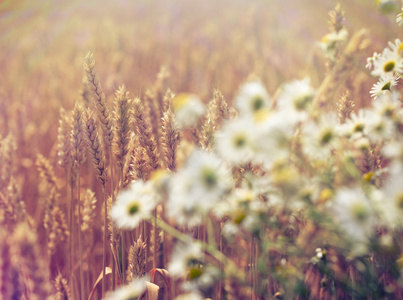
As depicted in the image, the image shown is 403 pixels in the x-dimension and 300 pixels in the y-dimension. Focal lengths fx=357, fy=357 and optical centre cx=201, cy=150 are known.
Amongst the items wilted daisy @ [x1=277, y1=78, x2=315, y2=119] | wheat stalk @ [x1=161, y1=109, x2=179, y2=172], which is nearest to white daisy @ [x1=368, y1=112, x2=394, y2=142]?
wilted daisy @ [x1=277, y1=78, x2=315, y2=119]

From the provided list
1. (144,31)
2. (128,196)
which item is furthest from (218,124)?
(144,31)

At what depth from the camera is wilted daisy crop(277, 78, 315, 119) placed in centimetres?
62

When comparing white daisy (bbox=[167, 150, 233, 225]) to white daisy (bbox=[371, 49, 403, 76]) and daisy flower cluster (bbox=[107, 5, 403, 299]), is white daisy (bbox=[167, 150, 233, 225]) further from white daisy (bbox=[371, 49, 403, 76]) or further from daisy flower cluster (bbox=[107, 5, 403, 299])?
white daisy (bbox=[371, 49, 403, 76])

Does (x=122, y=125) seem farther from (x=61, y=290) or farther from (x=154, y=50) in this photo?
(x=154, y=50)

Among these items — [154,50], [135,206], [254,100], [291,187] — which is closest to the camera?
[291,187]

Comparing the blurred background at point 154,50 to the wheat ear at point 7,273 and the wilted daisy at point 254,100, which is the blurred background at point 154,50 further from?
the wheat ear at point 7,273

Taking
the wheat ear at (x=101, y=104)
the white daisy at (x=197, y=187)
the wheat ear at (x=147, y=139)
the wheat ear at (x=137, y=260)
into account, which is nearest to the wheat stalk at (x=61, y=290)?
the wheat ear at (x=101, y=104)

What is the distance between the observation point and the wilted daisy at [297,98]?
0.62m

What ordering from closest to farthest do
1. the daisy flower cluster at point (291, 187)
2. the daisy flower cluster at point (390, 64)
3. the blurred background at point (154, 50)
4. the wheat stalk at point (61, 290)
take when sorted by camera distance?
the daisy flower cluster at point (291, 187) < the daisy flower cluster at point (390, 64) < the wheat stalk at point (61, 290) < the blurred background at point (154, 50)

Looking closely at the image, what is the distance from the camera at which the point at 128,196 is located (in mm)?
740

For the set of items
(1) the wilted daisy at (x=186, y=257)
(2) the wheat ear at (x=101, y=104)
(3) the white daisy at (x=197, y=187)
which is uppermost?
(2) the wheat ear at (x=101, y=104)

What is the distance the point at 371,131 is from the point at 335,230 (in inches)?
9.0

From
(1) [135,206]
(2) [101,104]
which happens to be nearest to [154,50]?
(2) [101,104]

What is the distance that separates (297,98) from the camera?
0.63 m
